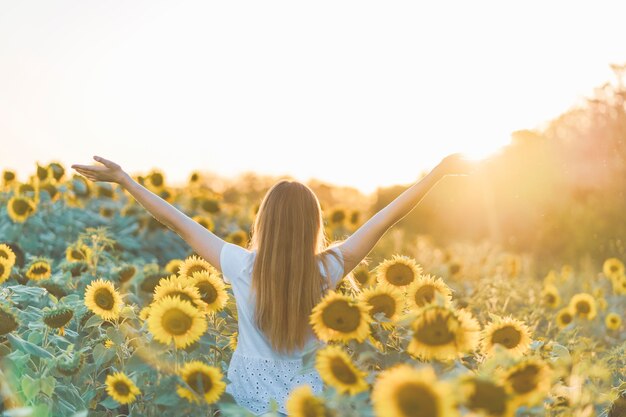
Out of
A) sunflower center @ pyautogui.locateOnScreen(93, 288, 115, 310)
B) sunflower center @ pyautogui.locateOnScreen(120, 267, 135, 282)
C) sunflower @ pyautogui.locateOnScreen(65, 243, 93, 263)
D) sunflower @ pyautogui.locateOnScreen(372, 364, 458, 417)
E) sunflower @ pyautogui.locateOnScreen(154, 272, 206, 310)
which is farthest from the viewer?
sunflower @ pyautogui.locateOnScreen(65, 243, 93, 263)

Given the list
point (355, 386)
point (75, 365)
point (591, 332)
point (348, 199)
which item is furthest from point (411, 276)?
point (348, 199)

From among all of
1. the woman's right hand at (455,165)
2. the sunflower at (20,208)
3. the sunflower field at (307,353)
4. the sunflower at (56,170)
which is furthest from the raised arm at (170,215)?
the sunflower at (56,170)

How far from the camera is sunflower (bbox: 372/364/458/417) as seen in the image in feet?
5.80

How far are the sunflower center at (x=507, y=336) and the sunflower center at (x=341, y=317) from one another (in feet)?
1.96

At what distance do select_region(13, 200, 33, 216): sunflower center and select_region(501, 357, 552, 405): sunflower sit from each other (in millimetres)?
5346

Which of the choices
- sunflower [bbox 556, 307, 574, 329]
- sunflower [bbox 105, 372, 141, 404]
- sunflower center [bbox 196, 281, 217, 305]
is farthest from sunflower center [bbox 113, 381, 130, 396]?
sunflower [bbox 556, 307, 574, 329]

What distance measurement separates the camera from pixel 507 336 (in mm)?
2785

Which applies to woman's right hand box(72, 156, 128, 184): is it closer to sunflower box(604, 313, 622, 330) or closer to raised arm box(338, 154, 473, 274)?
raised arm box(338, 154, 473, 274)

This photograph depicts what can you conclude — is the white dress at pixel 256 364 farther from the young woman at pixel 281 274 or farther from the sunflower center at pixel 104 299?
the sunflower center at pixel 104 299

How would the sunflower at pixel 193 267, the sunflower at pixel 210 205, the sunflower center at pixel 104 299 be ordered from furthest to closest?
the sunflower at pixel 210 205, the sunflower at pixel 193 267, the sunflower center at pixel 104 299

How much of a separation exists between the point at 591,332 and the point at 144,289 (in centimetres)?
362

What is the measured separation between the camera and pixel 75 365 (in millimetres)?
2963

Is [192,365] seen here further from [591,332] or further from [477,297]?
[591,332]

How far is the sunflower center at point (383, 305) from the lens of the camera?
279 centimetres
